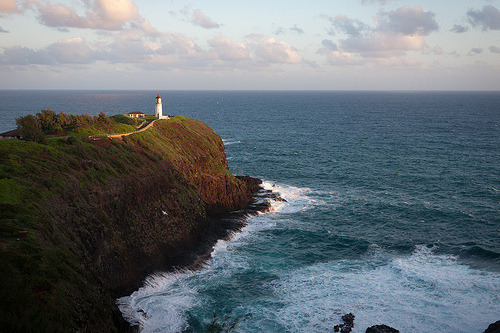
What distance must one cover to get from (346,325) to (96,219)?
23790 millimetres

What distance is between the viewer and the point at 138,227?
3891cm

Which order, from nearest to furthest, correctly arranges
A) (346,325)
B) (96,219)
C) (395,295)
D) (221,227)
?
(346,325)
(395,295)
(96,219)
(221,227)

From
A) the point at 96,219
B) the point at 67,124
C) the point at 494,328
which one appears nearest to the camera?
Answer: the point at 494,328

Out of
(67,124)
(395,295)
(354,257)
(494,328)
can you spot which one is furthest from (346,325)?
(67,124)

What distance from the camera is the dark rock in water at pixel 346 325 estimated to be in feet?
95.4

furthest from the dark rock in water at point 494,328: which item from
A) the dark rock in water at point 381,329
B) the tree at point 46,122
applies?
the tree at point 46,122

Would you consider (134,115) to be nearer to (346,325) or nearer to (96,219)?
(96,219)

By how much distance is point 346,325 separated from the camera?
96.9 ft

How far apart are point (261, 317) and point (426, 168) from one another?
6206 cm

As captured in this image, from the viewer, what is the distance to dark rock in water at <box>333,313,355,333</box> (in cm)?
2908

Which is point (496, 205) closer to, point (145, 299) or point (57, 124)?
point (145, 299)

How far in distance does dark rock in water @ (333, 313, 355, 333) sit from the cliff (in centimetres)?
1638

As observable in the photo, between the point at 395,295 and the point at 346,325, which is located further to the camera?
the point at 395,295

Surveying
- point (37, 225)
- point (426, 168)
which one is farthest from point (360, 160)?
point (37, 225)
